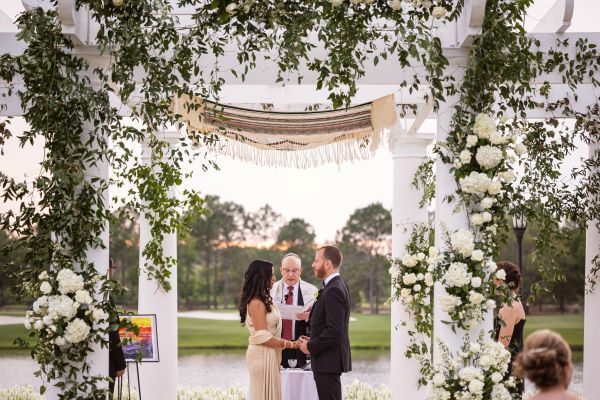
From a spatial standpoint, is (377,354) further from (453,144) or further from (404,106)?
(453,144)

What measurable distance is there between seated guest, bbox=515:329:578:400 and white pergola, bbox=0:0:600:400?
203 cm

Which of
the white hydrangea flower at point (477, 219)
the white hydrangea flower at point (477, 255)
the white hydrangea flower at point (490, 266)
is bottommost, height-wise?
the white hydrangea flower at point (490, 266)

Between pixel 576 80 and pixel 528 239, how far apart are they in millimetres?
10639

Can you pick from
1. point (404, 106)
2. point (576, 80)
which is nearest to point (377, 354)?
point (404, 106)

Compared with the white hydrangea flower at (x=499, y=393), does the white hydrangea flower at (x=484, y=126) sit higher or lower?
higher

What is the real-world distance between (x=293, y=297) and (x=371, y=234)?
29.3ft

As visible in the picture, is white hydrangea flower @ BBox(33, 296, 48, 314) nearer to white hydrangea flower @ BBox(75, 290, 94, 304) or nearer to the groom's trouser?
white hydrangea flower @ BBox(75, 290, 94, 304)

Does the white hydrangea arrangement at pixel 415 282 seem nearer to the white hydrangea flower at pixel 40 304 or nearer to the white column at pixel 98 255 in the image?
the white column at pixel 98 255

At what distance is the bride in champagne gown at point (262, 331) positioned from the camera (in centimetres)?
653

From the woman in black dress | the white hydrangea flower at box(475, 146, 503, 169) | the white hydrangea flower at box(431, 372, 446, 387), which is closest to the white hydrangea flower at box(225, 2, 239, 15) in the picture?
the white hydrangea flower at box(475, 146, 503, 169)

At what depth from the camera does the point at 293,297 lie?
25.2 feet

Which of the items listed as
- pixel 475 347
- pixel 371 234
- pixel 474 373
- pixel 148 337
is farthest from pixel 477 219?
pixel 371 234

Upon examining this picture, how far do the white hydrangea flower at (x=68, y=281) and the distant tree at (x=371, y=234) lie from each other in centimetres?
1163

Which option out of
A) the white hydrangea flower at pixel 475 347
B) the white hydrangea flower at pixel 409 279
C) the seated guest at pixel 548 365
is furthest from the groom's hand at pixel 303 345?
the seated guest at pixel 548 365
